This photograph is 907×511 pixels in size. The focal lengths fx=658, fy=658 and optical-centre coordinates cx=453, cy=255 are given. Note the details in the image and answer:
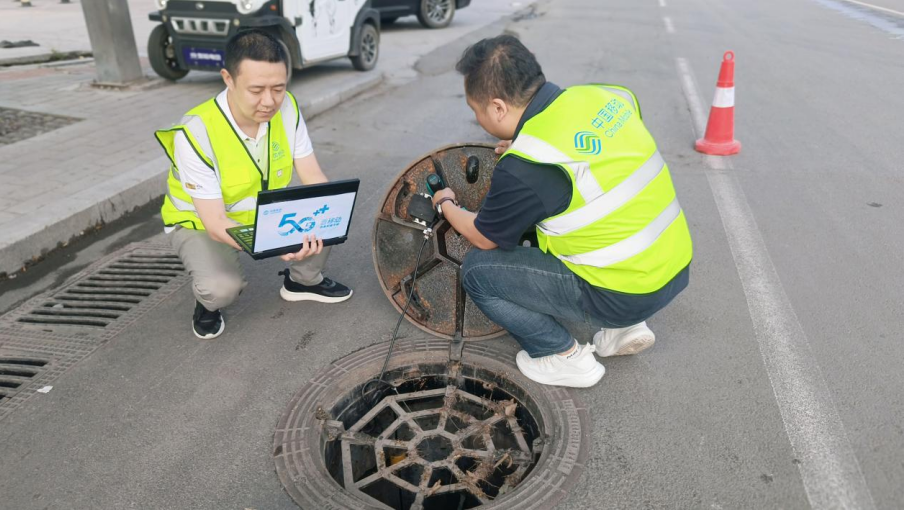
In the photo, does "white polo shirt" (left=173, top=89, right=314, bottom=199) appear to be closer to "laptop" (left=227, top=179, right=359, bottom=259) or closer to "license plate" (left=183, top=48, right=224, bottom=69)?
Answer: "laptop" (left=227, top=179, right=359, bottom=259)

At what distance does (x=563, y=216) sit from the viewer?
254cm

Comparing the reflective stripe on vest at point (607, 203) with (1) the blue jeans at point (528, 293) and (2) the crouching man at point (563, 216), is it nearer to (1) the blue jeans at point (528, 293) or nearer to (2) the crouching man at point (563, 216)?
(2) the crouching man at point (563, 216)

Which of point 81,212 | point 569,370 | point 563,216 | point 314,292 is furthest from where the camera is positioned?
point 81,212

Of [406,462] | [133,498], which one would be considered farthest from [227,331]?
[406,462]

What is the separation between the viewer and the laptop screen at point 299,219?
8.95 feet

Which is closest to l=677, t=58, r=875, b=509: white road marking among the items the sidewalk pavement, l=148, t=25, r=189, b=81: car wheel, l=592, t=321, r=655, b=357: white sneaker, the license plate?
l=592, t=321, r=655, b=357: white sneaker

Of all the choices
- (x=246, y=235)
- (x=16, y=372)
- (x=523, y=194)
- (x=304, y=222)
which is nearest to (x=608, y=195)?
(x=523, y=194)

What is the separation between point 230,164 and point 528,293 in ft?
5.05

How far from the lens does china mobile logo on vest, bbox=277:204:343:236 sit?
2.80 metres

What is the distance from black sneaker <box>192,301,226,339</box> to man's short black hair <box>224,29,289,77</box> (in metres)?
1.19

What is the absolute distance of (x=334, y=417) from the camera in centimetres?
283

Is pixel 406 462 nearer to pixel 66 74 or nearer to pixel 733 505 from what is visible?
pixel 733 505

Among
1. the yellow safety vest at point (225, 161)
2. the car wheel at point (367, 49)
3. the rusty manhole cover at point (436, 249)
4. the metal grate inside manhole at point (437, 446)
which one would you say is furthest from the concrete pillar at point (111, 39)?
the metal grate inside manhole at point (437, 446)

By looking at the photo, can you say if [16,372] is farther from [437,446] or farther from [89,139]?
[89,139]
